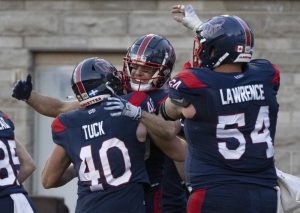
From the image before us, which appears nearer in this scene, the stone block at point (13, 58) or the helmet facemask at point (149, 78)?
the helmet facemask at point (149, 78)

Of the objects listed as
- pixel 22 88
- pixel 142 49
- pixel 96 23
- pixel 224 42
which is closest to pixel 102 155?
pixel 142 49

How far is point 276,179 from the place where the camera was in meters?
6.03

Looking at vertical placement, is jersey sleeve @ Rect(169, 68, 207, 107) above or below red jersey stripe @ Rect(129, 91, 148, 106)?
above

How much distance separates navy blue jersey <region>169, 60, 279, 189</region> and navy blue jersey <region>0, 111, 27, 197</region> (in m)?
1.36

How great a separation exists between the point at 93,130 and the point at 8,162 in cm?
87

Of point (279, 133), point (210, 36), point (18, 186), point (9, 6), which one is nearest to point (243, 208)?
point (210, 36)

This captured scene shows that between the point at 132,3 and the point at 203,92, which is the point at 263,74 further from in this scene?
the point at 132,3

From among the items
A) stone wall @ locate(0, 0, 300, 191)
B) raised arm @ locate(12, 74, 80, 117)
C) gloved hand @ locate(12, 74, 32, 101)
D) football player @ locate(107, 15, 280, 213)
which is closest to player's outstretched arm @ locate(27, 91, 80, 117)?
raised arm @ locate(12, 74, 80, 117)

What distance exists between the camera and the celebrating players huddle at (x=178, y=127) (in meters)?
5.81

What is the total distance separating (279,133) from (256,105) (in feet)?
15.5

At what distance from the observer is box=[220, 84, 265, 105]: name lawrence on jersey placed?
5.78 metres

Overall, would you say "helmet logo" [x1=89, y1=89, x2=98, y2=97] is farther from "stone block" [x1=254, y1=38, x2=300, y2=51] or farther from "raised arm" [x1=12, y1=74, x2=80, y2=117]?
"stone block" [x1=254, y1=38, x2=300, y2=51]

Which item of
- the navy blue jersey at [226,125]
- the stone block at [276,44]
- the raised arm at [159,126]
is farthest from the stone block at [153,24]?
the navy blue jersey at [226,125]

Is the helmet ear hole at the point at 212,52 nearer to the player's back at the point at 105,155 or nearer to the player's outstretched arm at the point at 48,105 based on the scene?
the player's back at the point at 105,155
